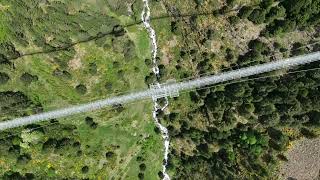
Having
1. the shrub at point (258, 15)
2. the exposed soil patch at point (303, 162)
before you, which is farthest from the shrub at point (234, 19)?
the exposed soil patch at point (303, 162)

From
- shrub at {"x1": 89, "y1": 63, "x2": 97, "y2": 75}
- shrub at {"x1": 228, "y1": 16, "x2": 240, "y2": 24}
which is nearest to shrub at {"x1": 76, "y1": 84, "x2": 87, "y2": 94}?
shrub at {"x1": 89, "y1": 63, "x2": 97, "y2": 75}

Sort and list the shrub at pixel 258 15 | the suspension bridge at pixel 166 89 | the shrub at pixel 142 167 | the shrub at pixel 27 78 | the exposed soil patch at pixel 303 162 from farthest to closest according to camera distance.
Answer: the shrub at pixel 142 167, the exposed soil patch at pixel 303 162, the suspension bridge at pixel 166 89, the shrub at pixel 27 78, the shrub at pixel 258 15

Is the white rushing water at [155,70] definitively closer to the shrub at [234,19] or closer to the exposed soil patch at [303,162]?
the shrub at [234,19]

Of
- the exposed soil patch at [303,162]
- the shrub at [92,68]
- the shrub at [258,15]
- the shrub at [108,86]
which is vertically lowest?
the exposed soil patch at [303,162]

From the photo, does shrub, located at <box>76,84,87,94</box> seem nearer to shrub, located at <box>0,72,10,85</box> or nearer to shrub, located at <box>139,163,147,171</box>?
shrub, located at <box>0,72,10,85</box>

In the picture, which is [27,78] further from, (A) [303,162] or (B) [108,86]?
(A) [303,162]

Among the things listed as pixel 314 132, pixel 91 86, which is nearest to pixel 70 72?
pixel 91 86

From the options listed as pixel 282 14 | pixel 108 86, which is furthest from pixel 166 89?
pixel 282 14
